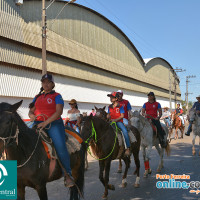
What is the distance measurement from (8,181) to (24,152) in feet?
1.72

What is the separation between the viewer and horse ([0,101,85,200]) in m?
3.70

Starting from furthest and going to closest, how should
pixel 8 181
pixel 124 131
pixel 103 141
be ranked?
pixel 124 131, pixel 103 141, pixel 8 181

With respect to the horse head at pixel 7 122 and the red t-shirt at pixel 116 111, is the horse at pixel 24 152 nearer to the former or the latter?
the horse head at pixel 7 122

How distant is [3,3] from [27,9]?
2925mm

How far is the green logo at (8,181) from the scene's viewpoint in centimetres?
400

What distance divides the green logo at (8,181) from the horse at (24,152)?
84 millimetres

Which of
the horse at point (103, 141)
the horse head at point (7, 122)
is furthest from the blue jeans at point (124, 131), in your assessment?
the horse head at point (7, 122)

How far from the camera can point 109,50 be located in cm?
3719

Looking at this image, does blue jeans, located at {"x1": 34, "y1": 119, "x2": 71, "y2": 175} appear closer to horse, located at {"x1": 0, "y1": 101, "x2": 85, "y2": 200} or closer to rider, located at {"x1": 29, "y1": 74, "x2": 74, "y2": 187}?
rider, located at {"x1": 29, "y1": 74, "x2": 74, "y2": 187}

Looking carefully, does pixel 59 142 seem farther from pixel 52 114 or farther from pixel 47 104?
pixel 47 104

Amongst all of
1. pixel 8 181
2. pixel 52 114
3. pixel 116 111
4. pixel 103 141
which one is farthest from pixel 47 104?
pixel 116 111

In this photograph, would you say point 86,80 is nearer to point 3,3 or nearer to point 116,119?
point 3,3

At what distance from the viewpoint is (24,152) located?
13.4 feet

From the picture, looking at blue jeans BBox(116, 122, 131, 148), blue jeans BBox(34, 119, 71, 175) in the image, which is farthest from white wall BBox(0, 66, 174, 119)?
blue jeans BBox(34, 119, 71, 175)
